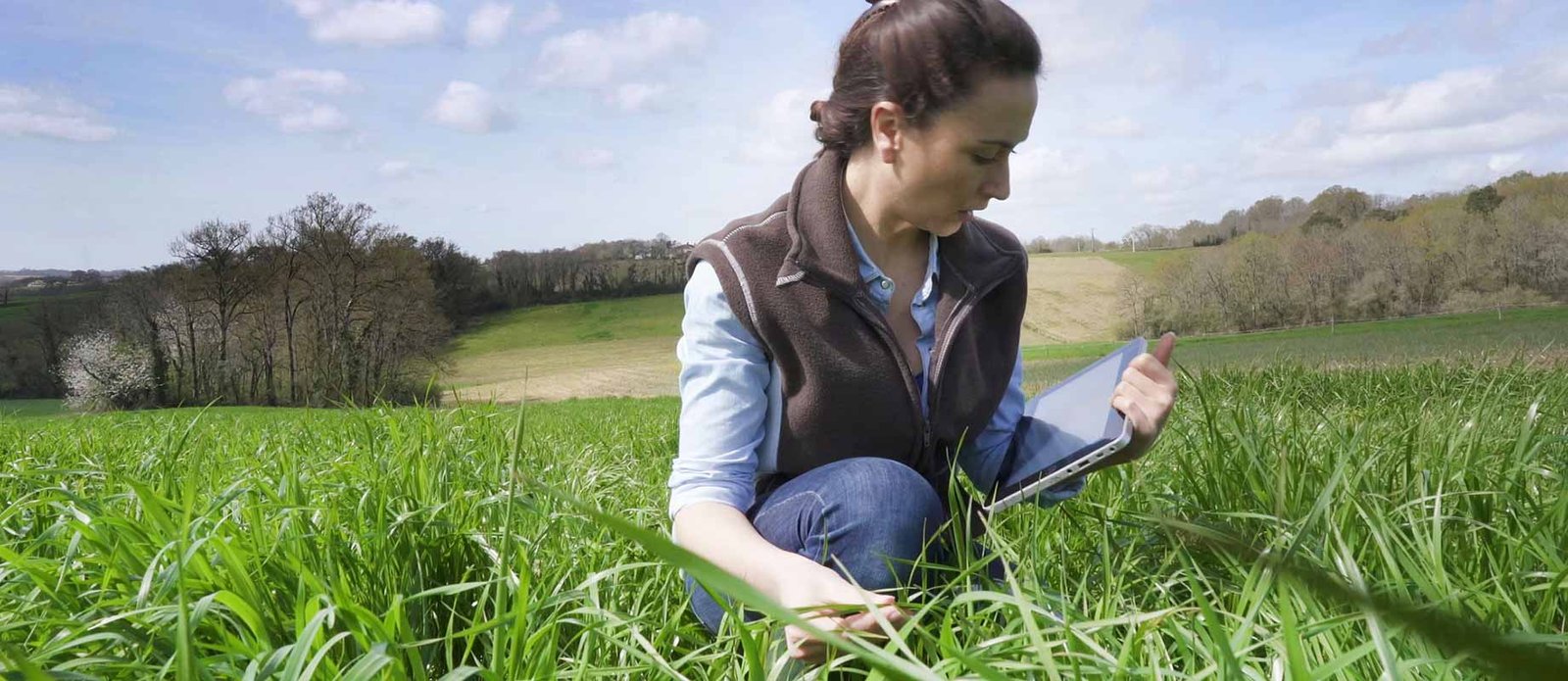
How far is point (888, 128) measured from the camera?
2207 millimetres

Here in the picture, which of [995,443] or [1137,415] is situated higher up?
[1137,415]

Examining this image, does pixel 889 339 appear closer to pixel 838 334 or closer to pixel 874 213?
pixel 838 334

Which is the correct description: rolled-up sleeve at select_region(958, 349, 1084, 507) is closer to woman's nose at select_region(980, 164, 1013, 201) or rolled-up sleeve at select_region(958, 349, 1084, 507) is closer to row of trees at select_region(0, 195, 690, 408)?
woman's nose at select_region(980, 164, 1013, 201)

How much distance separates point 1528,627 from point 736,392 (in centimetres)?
141

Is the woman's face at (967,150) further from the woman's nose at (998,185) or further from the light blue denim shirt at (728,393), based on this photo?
the light blue denim shirt at (728,393)

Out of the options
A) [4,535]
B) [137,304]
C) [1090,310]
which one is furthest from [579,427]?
[137,304]

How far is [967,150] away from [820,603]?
1.02m

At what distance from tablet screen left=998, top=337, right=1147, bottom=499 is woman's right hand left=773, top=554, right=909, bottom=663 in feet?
2.21

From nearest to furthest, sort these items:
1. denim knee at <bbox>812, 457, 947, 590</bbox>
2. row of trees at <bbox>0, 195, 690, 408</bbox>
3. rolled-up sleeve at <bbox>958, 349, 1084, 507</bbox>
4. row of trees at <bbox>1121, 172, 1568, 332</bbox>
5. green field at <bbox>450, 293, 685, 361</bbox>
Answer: denim knee at <bbox>812, 457, 947, 590</bbox> → rolled-up sleeve at <bbox>958, 349, 1084, 507</bbox> → row of trees at <bbox>1121, 172, 1568, 332</bbox> → row of trees at <bbox>0, 195, 690, 408</bbox> → green field at <bbox>450, 293, 685, 361</bbox>

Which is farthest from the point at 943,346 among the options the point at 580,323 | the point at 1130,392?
the point at 580,323

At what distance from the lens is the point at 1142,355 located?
2105mm

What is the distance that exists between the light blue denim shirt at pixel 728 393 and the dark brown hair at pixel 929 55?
0.96 feet

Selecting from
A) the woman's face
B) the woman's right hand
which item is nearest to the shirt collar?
the woman's face

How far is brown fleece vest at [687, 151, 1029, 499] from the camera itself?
223cm
